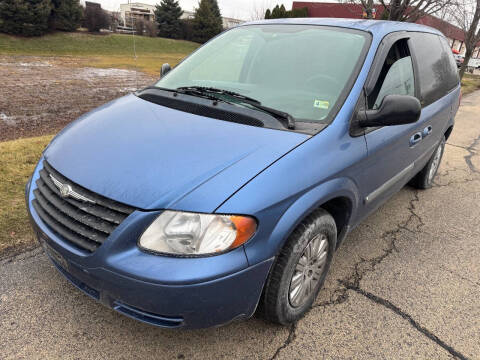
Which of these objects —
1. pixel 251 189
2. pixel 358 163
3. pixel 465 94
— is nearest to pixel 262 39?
pixel 358 163

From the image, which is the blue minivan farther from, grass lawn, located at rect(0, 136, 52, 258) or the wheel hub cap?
grass lawn, located at rect(0, 136, 52, 258)

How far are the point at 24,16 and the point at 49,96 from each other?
75.2 ft

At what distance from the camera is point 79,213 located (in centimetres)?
183

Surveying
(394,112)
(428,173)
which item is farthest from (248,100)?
(428,173)

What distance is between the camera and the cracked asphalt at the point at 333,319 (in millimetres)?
2076

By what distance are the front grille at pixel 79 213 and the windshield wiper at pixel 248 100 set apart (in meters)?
1.07

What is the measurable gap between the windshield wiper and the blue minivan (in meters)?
0.01

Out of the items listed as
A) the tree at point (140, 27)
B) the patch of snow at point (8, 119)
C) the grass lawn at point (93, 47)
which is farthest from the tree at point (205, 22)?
the patch of snow at point (8, 119)

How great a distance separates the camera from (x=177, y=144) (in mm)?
2029

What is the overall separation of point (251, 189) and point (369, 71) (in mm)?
1334

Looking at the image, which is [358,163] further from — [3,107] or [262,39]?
[3,107]

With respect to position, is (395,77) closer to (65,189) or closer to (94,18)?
(65,189)

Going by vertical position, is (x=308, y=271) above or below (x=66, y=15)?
below

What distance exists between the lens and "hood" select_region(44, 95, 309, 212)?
1.71 meters
